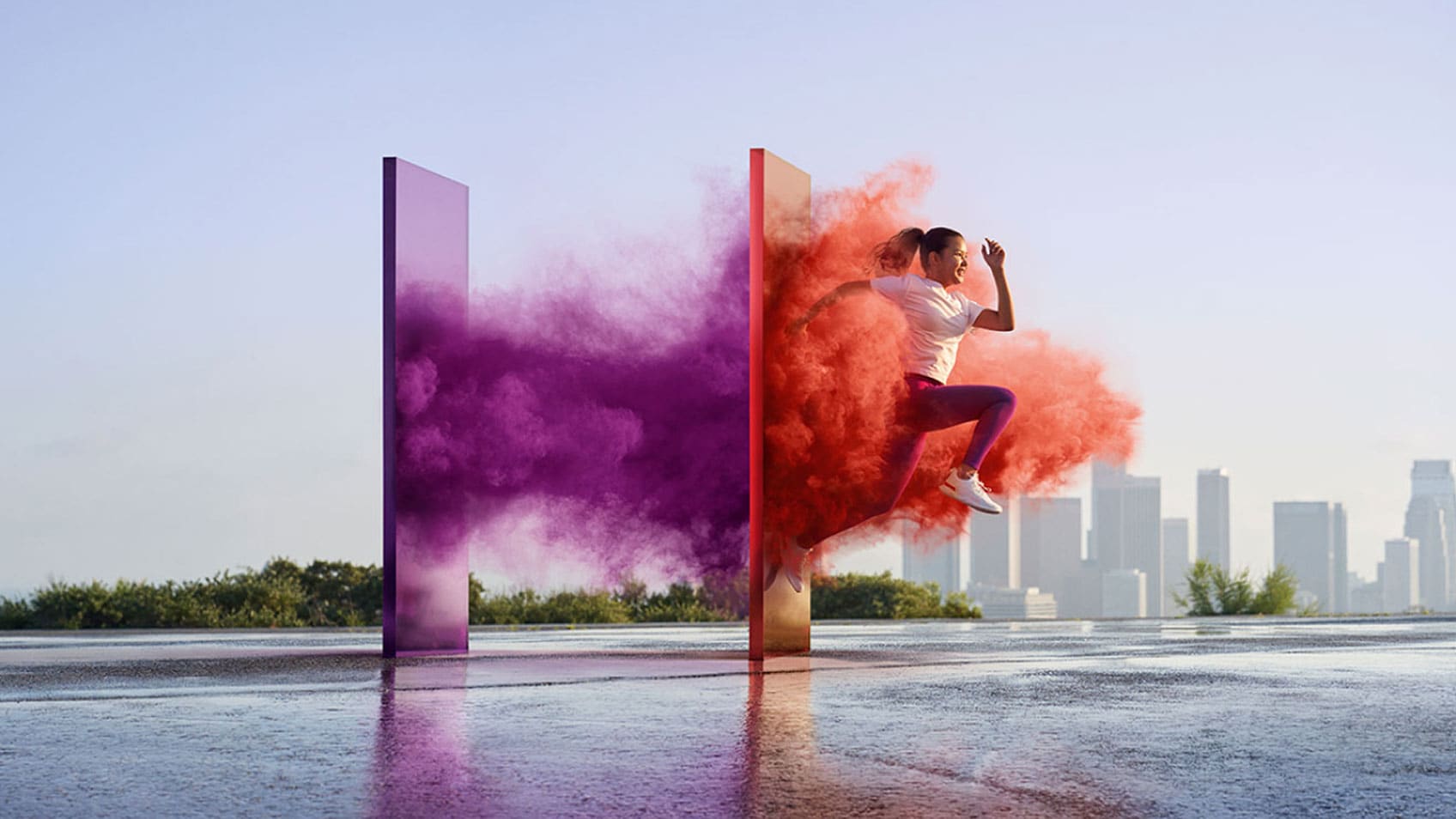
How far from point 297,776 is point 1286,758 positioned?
3.44m

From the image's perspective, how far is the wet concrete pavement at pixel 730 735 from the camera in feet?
14.5

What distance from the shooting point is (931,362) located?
34.4ft

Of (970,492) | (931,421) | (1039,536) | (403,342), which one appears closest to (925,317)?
(931,421)

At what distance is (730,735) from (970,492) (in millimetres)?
4918

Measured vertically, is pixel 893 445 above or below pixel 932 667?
above

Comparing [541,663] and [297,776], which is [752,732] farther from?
[541,663]

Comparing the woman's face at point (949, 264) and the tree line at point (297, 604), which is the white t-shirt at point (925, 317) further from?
the tree line at point (297, 604)

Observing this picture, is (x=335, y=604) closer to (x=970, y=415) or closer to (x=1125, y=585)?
(x=970, y=415)

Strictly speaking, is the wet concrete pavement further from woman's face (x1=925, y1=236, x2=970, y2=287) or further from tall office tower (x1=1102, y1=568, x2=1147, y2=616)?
tall office tower (x1=1102, y1=568, x2=1147, y2=616)

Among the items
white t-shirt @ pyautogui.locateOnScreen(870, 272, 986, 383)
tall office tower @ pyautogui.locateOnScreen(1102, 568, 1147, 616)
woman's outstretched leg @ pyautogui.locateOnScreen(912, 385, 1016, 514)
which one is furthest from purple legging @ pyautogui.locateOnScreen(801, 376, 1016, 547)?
tall office tower @ pyautogui.locateOnScreen(1102, 568, 1147, 616)

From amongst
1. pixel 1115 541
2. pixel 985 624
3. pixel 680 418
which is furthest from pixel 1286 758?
pixel 1115 541

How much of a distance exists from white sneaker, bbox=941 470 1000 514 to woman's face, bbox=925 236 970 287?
138cm

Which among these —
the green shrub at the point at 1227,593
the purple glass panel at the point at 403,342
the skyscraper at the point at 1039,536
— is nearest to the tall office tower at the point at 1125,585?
the skyscraper at the point at 1039,536

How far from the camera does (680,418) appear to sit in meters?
10.9
